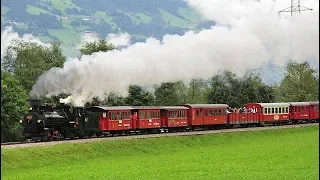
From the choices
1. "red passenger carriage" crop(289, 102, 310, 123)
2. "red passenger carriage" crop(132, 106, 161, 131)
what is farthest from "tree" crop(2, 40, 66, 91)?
"red passenger carriage" crop(289, 102, 310, 123)

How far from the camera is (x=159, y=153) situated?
121 ft

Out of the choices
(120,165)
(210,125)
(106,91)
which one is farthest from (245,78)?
(120,165)

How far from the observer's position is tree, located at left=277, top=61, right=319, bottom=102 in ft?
164

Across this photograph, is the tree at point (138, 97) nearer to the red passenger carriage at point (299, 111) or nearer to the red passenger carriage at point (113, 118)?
the red passenger carriage at point (299, 111)

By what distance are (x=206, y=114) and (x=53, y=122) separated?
17490 mm

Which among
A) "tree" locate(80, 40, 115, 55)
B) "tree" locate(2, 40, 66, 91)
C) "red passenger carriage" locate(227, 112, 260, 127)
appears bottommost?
"red passenger carriage" locate(227, 112, 260, 127)

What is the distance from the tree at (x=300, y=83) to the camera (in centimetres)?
5009

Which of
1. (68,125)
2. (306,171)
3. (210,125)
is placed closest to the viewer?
(306,171)

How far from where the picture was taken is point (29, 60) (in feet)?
257

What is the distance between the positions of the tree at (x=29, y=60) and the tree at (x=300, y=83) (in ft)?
119

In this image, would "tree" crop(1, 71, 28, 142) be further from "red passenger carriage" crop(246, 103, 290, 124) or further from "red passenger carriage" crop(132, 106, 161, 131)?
"red passenger carriage" crop(246, 103, 290, 124)

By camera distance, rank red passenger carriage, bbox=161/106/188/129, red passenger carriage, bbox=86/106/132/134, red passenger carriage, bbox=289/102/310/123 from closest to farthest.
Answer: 1. red passenger carriage, bbox=86/106/132/134
2. red passenger carriage, bbox=161/106/188/129
3. red passenger carriage, bbox=289/102/310/123

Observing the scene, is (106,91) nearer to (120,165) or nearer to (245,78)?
(120,165)

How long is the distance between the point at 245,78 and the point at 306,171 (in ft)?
Answer: 155
